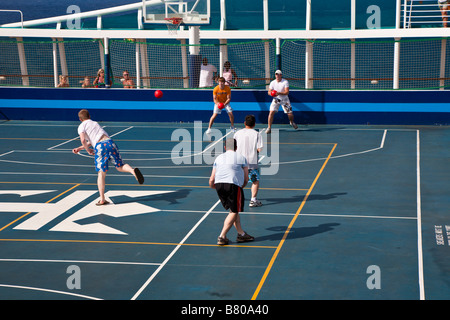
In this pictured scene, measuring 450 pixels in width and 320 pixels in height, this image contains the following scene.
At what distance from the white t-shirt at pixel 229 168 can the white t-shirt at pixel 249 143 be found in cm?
205

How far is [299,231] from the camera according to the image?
12.9m

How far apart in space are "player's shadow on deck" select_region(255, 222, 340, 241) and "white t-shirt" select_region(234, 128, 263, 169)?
1633 millimetres

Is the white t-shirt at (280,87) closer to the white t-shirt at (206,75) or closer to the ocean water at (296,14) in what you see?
the white t-shirt at (206,75)

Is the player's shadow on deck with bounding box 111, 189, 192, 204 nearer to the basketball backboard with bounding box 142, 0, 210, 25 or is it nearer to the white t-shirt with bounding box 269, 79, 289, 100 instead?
the white t-shirt with bounding box 269, 79, 289, 100

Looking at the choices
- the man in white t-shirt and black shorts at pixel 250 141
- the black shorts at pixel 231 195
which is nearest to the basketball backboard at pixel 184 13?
the man in white t-shirt and black shorts at pixel 250 141

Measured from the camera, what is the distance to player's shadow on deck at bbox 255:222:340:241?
12531mm

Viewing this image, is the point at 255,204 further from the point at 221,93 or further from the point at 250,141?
the point at 221,93

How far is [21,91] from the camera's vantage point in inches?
1128

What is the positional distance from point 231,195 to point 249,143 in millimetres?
2412

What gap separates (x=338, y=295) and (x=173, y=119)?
18.7m

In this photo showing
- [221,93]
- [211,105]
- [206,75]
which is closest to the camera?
[221,93]

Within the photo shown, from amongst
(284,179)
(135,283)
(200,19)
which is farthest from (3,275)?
(200,19)

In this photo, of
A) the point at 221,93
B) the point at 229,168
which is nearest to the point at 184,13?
the point at 221,93

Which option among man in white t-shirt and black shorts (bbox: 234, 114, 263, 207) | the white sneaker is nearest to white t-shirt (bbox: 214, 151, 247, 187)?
man in white t-shirt and black shorts (bbox: 234, 114, 263, 207)
